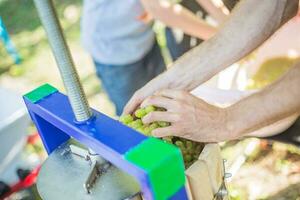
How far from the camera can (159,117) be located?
106 centimetres

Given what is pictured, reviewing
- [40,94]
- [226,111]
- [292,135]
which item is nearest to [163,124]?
[226,111]

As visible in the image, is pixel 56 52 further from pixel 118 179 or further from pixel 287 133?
pixel 287 133

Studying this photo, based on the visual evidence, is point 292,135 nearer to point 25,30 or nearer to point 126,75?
point 126,75

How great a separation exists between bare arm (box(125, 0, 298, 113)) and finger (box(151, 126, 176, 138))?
1.02 ft

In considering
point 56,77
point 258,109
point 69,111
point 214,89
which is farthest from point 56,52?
point 56,77

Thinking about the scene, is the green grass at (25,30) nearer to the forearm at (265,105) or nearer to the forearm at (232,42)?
the forearm at (232,42)

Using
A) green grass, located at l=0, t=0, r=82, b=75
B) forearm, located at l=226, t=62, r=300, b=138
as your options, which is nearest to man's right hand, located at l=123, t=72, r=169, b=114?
forearm, located at l=226, t=62, r=300, b=138

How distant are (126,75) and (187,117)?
1394mm

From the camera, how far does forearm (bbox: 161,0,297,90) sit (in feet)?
4.50

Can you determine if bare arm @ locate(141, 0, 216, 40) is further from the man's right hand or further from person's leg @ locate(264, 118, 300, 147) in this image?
the man's right hand

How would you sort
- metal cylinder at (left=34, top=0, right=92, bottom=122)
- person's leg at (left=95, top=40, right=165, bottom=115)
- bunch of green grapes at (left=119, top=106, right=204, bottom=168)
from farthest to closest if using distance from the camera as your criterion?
person's leg at (left=95, top=40, right=165, bottom=115) < bunch of green grapes at (left=119, top=106, right=204, bottom=168) < metal cylinder at (left=34, top=0, right=92, bottom=122)

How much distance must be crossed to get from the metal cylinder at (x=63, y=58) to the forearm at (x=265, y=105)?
47 cm

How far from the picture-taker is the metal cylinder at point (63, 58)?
66cm

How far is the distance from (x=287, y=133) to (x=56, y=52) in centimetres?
106
